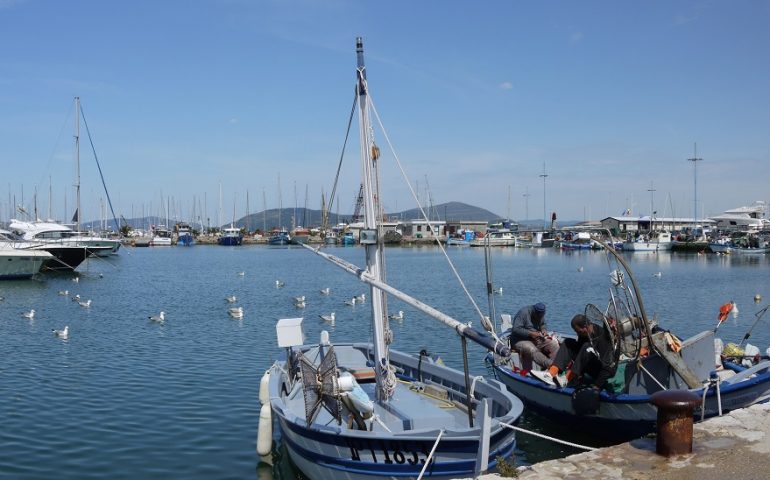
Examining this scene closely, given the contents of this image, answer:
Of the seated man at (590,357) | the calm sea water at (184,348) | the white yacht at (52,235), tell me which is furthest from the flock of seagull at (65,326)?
the white yacht at (52,235)

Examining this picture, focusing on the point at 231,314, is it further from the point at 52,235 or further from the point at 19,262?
the point at 52,235

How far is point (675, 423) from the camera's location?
8.87 meters

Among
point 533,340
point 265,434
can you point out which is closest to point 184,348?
point 265,434

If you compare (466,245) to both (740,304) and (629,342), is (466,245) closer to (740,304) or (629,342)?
(740,304)

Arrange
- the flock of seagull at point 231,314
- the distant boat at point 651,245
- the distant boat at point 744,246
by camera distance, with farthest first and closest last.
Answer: the distant boat at point 651,245 < the distant boat at point 744,246 < the flock of seagull at point 231,314

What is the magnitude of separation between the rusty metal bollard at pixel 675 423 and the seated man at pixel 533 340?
6.94 metres

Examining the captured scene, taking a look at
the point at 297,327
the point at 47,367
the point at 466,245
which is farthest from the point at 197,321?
the point at 466,245

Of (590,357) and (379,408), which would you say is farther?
(590,357)

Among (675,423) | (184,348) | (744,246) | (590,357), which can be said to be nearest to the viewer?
(675,423)

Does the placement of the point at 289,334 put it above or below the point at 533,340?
above

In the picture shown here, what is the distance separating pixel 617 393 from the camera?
1341cm

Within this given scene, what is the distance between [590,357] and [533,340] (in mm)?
2499

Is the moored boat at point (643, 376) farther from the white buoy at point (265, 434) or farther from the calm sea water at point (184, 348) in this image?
the white buoy at point (265, 434)

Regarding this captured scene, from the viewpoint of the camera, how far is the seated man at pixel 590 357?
13.3 metres
